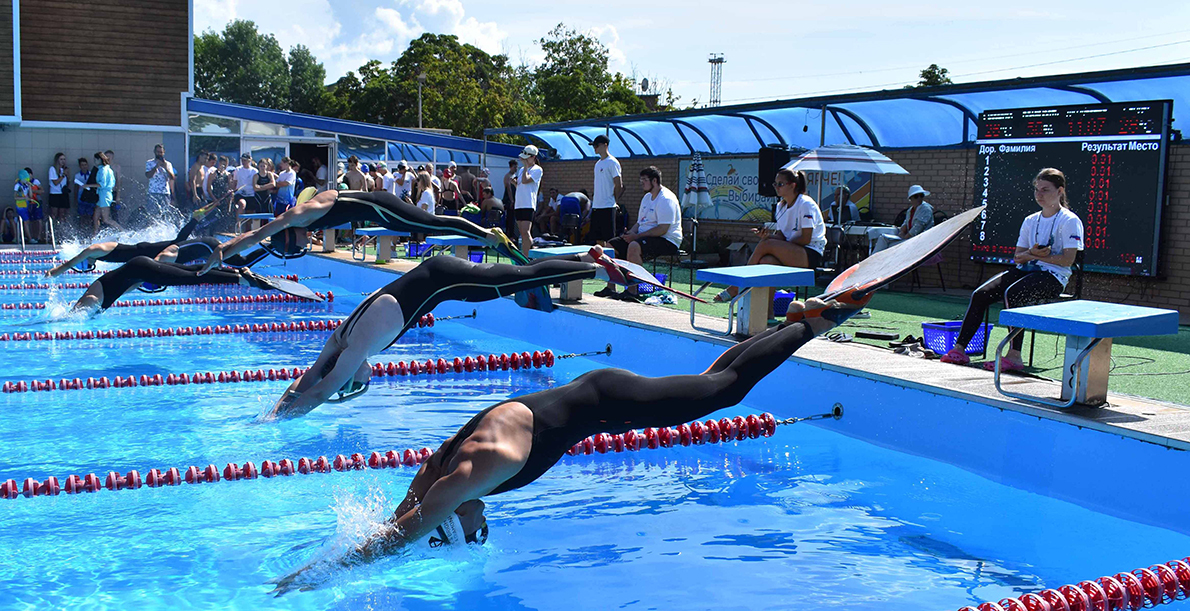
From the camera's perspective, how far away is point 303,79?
270ft

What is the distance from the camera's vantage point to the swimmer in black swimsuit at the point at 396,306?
5.00 m

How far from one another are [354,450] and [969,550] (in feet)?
11.0

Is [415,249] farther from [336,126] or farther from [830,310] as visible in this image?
[830,310]

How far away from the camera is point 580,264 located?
17.5ft

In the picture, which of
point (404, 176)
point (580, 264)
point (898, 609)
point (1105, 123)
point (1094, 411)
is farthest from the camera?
point (404, 176)

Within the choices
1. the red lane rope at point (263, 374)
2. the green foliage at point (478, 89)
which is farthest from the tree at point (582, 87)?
the red lane rope at point (263, 374)

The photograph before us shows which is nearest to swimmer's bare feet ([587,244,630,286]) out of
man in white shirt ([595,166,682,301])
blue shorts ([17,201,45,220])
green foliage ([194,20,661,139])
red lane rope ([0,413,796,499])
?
red lane rope ([0,413,796,499])

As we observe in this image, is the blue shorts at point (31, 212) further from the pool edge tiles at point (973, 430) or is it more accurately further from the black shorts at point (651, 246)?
the pool edge tiles at point (973, 430)

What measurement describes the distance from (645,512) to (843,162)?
7.17 m

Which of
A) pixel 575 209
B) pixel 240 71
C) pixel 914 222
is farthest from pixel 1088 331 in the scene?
pixel 240 71

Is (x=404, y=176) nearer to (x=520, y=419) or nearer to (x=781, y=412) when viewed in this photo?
(x=781, y=412)

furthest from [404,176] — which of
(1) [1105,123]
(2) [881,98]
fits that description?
(1) [1105,123]

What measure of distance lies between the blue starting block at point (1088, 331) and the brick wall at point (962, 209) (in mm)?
5466

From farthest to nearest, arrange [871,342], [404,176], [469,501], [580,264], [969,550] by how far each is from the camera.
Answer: [404,176] < [871,342] < [580,264] < [969,550] < [469,501]
